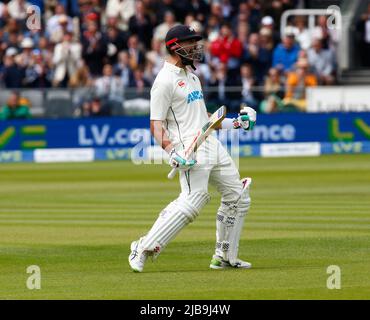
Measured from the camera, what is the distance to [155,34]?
2869cm

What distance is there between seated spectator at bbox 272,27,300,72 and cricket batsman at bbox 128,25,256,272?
58.0ft

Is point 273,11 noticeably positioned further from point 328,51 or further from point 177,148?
point 177,148

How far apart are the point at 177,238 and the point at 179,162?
10.4ft

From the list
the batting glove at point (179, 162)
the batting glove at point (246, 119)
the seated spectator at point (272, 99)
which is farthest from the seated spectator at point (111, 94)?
the batting glove at point (179, 162)

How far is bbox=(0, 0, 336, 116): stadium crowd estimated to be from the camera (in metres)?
26.4

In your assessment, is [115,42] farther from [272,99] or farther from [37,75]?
[272,99]

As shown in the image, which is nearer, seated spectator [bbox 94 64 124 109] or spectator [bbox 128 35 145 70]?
seated spectator [bbox 94 64 124 109]

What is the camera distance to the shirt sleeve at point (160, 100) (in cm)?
986

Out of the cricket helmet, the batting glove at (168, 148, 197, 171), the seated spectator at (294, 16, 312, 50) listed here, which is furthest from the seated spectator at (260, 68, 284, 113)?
the batting glove at (168, 148, 197, 171)

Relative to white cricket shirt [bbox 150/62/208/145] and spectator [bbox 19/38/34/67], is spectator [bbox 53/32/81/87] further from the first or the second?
white cricket shirt [bbox 150/62/208/145]

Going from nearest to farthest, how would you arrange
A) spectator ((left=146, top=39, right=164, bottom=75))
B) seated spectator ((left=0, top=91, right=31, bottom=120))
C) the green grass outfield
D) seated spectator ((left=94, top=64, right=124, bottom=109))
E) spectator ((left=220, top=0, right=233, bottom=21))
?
the green grass outfield
seated spectator ((left=0, top=91, right=31, bottom=120))
seated spectator ((left=94, top=64, right=124, bottom=109))
spectator ((left=146, top=39, right=164, bottom=75))
spectator ((left=220, top=0, right=233, bottom=21))

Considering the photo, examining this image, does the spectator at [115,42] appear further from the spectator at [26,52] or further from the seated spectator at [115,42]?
the spectator at [26,52]

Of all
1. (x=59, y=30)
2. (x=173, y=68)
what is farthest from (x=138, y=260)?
(x=59, y=30)

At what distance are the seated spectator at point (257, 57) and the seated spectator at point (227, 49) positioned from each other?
21cm
